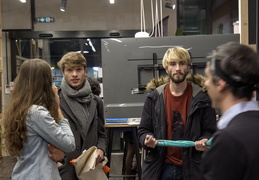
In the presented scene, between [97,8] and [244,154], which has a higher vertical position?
[97,8]

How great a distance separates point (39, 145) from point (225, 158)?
115 cm

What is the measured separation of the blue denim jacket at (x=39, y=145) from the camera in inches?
73.7

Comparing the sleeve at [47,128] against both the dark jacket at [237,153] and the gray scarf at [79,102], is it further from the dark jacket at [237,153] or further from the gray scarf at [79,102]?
the dark jacket at [237,153]

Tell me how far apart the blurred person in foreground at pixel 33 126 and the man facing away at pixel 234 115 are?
0.98m

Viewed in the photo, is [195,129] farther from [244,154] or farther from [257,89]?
[244,154]

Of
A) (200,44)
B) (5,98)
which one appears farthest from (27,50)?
(200,44)

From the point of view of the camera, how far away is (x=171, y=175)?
7.56 ft

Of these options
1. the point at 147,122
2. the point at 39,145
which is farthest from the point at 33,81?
the point at 147,122

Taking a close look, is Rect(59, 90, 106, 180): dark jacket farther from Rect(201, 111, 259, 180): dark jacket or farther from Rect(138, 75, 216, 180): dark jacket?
Rect(201, 111, 259, 180): dark jacket

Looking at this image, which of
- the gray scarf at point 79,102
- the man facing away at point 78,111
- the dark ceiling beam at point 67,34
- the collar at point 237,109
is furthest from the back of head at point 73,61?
the dark ceiling beam at point 67,34

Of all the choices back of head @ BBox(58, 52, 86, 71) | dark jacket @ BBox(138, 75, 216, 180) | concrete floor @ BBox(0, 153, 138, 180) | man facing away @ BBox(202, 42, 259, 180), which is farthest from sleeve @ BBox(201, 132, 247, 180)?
concrete floor @ BBox(0, 153, 138, 180)

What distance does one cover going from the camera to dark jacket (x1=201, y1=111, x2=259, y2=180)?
3.29 feet

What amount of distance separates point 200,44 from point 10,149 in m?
3.17

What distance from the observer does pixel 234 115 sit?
3.65 ft
